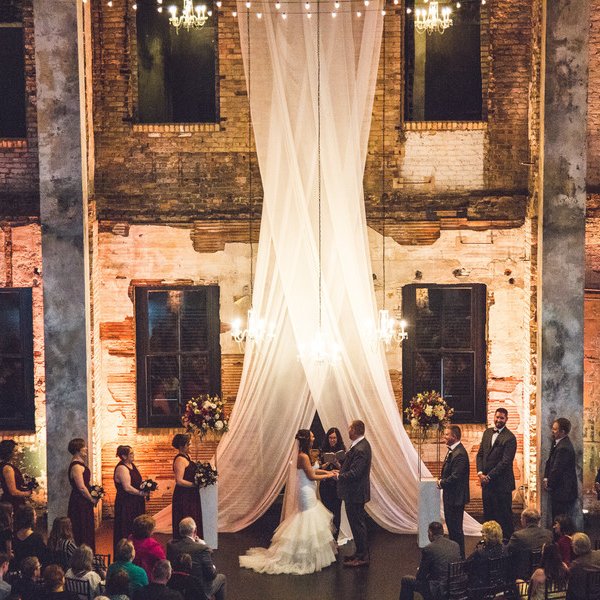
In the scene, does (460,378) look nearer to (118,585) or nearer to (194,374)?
(194,374)

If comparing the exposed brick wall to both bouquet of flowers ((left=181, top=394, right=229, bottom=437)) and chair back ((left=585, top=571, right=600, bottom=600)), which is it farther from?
chair back ((left=585, top=571, right=600, bottom=600))

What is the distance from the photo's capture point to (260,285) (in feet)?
41.7

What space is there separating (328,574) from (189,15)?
6730 millimetres

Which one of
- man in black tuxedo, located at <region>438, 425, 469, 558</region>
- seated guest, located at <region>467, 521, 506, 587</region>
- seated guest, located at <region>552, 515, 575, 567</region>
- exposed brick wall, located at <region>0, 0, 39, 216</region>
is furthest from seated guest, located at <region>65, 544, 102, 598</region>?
exposed brick wall, located at <region>0, 0, 39, 216</region>

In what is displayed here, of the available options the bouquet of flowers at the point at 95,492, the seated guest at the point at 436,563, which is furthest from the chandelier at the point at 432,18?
the bouquet of flowers at the point at 95,492

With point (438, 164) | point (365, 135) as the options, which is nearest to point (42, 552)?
point (365, 135)

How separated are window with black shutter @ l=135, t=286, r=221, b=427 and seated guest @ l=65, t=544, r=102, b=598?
4.72 metres

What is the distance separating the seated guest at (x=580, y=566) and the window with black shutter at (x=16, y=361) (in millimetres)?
7236

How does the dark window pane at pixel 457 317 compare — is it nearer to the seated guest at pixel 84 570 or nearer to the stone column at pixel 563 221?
the stone column at pixel 563 221

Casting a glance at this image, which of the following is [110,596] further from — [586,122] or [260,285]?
[586,122]

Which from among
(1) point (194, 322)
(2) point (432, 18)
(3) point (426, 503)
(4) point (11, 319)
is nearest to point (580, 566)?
(3) point (426, 503)

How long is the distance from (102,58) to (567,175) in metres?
5.67

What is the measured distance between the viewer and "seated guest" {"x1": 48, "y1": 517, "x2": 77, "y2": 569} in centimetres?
983

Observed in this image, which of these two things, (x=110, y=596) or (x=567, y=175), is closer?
(x=110, y=596)
